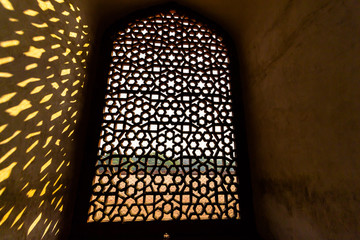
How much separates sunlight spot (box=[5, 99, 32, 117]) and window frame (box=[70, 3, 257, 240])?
0.86 m

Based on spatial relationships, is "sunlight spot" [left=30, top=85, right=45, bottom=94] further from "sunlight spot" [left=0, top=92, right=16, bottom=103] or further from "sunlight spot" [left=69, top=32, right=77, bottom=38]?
"sunlight spot" [left=69, top=32, right=77, bottom=38]

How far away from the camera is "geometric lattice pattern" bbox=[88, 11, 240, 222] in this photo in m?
2.00

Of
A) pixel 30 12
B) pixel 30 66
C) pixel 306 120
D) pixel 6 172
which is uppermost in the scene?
pixel 30 12

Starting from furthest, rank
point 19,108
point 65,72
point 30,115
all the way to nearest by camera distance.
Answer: point 65,72 → point 30,115 → point 19,108

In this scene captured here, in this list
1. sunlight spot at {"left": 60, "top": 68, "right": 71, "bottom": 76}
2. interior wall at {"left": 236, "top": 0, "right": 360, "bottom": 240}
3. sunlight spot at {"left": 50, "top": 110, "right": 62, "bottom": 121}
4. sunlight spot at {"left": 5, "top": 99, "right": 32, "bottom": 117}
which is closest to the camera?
interior wall at {"left": 236, "top": 0, "right": 360, "bottom": 240}

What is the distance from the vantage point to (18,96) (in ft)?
3.89

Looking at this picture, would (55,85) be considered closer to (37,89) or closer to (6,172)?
(37,89)

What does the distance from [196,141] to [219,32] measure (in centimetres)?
168

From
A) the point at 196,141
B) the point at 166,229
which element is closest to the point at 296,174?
the point at 196,141

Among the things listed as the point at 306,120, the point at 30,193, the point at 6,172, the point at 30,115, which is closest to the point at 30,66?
the point at 30,115

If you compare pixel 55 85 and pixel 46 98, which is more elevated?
pixel 55 85

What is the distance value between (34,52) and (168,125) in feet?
4.59

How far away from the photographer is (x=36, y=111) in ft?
4.45

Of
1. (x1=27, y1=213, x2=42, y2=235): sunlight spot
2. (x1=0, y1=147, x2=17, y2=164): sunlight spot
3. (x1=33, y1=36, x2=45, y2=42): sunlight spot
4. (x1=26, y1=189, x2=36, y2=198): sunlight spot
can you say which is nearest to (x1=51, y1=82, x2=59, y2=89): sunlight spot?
(x1=33, y1=36, x2=45, y2=42): sunlight spot
